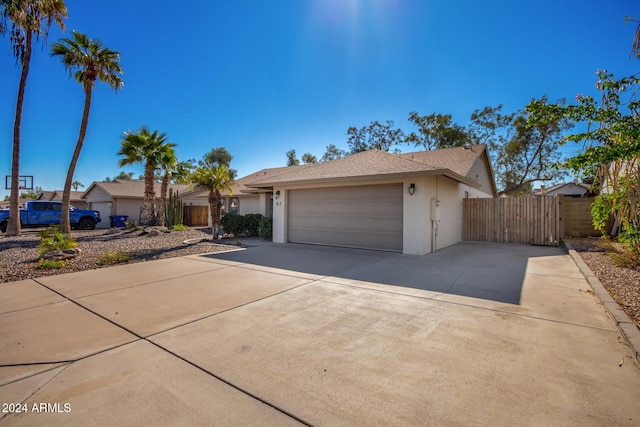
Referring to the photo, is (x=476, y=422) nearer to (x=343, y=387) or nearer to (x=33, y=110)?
(x=343, y=387)

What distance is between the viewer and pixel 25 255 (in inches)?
351

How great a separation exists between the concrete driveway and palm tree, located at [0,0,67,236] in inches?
326

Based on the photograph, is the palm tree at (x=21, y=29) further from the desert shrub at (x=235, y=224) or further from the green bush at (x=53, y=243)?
the desert shrub at (x=235, y=224)

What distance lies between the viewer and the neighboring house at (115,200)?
25.7m

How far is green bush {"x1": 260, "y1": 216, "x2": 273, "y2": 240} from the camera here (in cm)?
Result: 1346

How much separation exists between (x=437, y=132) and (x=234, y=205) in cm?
1955

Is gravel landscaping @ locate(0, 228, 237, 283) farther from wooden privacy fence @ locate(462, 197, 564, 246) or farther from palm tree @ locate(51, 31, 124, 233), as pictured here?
wooden privacy fence @ locate(462, 197, 564, 246)

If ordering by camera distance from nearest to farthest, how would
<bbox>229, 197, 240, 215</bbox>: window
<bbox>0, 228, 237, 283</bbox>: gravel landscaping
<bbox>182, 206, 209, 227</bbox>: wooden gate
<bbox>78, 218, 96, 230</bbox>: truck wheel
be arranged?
<bbox>0, 228, 237, 283</bbox>: gravel landscaping
<bbox>78, 218, 96, 230</bbox>: truck wheel
<bbox>229, 197, 240, 215</bbox>: window
<bbox>182, 206, 209, 227</bbox>: wooden gate

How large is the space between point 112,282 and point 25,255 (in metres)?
5.49

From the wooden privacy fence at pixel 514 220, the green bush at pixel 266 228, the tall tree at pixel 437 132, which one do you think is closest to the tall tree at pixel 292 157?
the tall tree at pixel 437 132

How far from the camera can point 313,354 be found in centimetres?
298

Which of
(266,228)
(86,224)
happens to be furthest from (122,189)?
(266,228)

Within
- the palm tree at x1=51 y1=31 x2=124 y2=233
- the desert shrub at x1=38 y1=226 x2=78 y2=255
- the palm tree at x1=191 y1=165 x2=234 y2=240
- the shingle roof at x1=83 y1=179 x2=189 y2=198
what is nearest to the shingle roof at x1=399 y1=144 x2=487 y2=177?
the palm tree at x1=191 y1=165 x2=234 y2=240

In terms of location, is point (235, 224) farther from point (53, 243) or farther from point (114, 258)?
point (53, 243)
